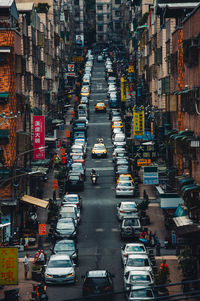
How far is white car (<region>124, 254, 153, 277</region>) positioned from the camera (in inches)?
1452

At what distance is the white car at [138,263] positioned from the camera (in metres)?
36.9

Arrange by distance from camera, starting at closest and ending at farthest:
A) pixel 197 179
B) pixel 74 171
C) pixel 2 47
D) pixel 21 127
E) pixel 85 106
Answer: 1. pixel 197 179
2. pixel 2 47
3. pixel 21 127
4. pixel 74 171
5. pixel 85 106

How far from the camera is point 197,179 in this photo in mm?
37469

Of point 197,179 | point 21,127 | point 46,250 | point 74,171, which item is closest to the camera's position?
point 197,179

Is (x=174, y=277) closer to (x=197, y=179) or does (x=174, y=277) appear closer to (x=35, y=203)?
(x=197, y=179)

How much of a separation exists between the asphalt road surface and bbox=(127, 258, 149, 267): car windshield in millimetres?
1063

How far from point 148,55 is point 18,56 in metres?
40.9

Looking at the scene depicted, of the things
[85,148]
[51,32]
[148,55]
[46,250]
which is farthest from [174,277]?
[51,32]

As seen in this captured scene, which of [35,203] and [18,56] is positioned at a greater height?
[18,56]

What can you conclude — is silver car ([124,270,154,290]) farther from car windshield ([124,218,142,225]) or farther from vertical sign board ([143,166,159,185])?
vertical sign board ([143,166,159,185])

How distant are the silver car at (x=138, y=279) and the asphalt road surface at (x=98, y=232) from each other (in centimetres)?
91

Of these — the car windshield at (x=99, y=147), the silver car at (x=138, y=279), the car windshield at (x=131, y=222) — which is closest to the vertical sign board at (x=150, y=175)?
the car windshield at (x=131, y=222)

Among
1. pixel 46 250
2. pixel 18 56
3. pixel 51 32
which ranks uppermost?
pixel 51 32

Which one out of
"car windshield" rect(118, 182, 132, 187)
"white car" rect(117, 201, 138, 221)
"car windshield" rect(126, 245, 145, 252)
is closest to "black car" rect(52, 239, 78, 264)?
"car windshield" rect(126, 245, 145, 252)
